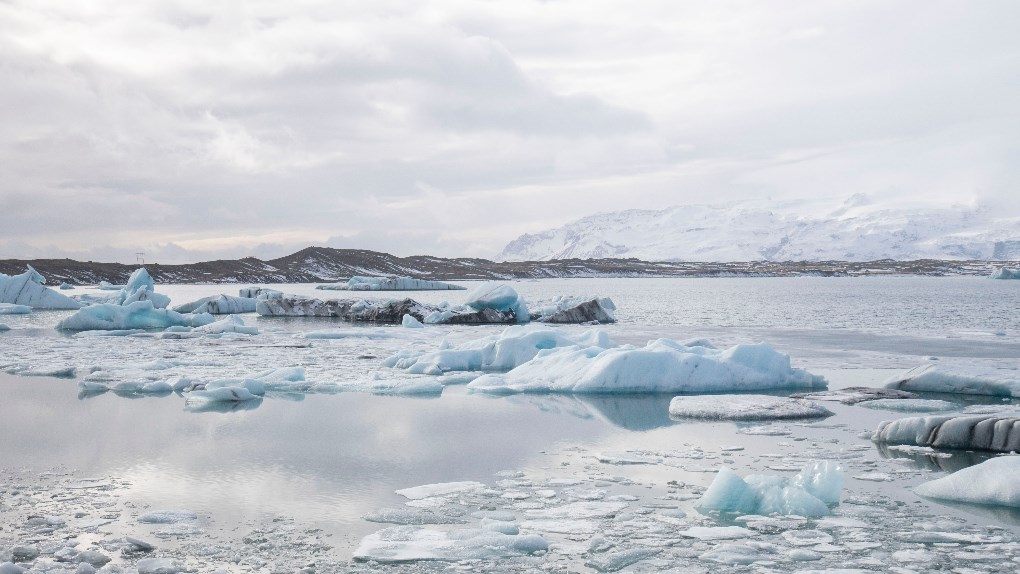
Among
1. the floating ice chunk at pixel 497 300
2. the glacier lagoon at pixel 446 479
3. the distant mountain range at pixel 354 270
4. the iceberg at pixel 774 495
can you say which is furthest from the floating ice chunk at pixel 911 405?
the distant mountain range at pixel 354 270

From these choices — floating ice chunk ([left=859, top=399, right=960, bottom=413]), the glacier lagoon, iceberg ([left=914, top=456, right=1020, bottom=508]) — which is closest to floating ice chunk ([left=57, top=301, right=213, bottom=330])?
the glacier lagoon

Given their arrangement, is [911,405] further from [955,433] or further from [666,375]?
[666,375]

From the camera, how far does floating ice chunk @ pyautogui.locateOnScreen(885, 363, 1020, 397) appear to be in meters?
12.1

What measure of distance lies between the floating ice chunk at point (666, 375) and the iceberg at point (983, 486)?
6097mm

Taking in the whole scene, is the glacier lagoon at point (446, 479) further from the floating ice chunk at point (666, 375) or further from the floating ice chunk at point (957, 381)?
the floating ice chunk at point (666, 375)

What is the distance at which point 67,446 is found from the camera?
29.2 feet

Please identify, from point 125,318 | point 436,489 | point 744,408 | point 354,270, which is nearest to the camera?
point 436,489

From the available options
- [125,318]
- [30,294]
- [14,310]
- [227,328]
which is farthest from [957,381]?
[30,294]

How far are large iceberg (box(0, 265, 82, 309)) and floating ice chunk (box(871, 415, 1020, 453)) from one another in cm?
4052

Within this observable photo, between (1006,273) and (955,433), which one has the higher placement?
(1006,273)

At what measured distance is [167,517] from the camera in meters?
6.05

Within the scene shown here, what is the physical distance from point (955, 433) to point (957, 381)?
4317mm

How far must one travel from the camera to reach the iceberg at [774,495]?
6215mm

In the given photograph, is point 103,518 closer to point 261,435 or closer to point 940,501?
point 261,435
